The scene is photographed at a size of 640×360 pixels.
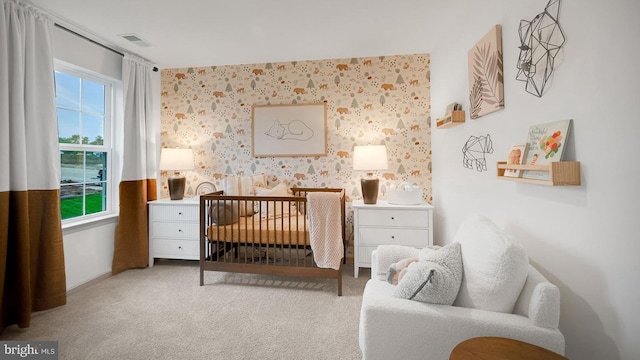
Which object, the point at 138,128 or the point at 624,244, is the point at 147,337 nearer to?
the point at 138,128

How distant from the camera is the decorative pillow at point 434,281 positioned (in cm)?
116

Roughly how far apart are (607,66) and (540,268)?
3.05 feet

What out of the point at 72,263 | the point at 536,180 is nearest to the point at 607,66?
the point at 536,180

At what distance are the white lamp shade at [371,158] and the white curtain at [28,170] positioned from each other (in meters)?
2.57

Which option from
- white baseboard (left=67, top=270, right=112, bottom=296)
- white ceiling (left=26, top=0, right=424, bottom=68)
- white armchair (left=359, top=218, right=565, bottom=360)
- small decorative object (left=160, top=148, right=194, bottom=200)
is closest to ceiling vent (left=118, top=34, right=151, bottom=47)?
white ceiling (left=26, top=0, right=424, bottom=68)

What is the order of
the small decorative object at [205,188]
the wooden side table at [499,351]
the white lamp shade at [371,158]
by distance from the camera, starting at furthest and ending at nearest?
the small decorative object at [205,188]
the white lamp shade at [371,158]
the wooden side table at [499,351]

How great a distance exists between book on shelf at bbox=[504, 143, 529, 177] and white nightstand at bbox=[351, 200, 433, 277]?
45.0 inches

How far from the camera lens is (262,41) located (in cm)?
275

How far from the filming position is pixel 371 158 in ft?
9.30

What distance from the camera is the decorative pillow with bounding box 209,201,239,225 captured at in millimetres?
2600

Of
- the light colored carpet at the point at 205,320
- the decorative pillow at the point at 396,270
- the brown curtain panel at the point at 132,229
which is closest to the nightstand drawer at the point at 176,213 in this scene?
the brown curtain panel at the point at 132,229

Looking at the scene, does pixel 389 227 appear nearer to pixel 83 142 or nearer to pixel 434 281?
pixel 434 281

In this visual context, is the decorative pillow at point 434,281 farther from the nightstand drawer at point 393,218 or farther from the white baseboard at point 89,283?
the white baseboard at point 89,283

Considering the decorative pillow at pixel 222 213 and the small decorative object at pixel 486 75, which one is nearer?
the small decorative object at pixel 486 75
